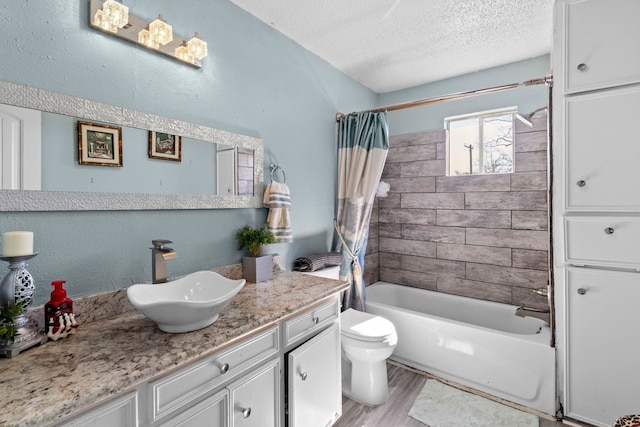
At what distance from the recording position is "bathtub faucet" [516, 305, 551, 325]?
224cm

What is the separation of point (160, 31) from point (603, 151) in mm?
2412

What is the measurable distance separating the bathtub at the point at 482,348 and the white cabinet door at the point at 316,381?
0.97 metres

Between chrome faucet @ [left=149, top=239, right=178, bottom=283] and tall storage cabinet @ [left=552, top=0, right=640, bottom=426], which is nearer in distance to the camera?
chrome faucet @ [left=149, top=239, right=178, bottom=283]

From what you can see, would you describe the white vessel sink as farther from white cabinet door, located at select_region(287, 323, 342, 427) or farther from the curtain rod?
the curtain rod

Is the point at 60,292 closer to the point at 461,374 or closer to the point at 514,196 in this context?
the point at 461,374

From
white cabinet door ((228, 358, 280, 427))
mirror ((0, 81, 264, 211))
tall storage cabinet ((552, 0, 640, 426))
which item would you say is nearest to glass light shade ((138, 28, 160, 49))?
mirror ((0, 81, 264, 211))

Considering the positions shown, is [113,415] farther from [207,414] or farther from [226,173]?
[226,173]

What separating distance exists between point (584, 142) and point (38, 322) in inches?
108

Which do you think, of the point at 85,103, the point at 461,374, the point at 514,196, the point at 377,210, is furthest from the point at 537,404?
the point at 85,103

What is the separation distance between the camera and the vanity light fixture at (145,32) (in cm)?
129

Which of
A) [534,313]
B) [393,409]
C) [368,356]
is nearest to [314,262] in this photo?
[368,356]

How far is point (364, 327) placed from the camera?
214 cm

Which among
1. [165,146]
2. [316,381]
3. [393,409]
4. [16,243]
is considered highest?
[165,146]

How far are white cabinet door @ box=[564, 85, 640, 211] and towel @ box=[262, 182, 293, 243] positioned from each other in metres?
1.71
